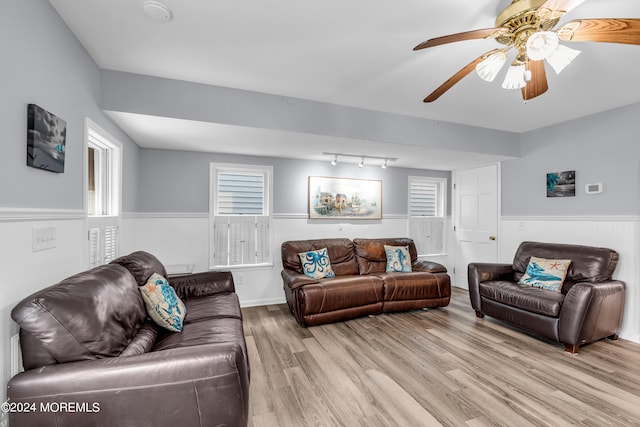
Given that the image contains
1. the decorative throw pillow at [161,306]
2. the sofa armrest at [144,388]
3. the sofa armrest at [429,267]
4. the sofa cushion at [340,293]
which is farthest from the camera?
the sofa armrest at [429,267]

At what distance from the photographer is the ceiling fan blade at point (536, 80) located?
1754mm

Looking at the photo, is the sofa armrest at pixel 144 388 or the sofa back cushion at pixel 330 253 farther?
the sofa back cushion at pixel 330 253

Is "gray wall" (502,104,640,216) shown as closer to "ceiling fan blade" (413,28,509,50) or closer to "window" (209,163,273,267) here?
"ceiling fan blade" (413,28,509,50)

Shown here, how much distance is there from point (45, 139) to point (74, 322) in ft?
3.25

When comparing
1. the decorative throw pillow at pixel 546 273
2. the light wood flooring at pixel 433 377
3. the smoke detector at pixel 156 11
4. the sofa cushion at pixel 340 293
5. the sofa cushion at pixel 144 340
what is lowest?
the light wood flooring at pixel 433 377

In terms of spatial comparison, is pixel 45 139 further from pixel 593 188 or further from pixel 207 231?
pixel 593 188

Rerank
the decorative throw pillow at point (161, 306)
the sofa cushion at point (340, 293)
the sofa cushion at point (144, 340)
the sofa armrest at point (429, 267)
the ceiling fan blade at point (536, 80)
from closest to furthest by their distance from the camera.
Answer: the sofa cushion at point (144, 340), the ceiling fan blade at point (536, 80), the decorative throw pillow at point (161, 306), the sofa cushion at point (340, 293), the sofa armrest at point (429, 267)

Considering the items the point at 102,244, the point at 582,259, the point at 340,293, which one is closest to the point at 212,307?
the point at 102,244

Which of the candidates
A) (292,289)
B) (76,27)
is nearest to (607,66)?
(292,289)

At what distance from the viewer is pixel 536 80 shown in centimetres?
184

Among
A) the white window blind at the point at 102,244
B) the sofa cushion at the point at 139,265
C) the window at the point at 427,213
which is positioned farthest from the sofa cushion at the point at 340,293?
the white window blind at the point at 102,244

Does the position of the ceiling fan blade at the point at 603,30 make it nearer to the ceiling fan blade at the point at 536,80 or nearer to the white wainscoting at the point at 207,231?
the ceiling fan blade at the point at 536,80

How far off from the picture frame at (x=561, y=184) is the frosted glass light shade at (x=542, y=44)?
295 cm

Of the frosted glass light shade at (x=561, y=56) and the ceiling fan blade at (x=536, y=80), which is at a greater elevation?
the ceiling fan blade at (x=536, y=80)
